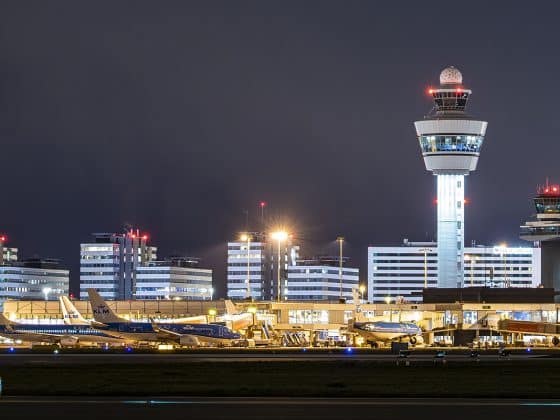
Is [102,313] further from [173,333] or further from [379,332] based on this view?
[379,332]

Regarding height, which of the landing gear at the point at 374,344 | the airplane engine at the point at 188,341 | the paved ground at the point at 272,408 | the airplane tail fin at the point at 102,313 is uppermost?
the airplane tail fin at the point at 102,313

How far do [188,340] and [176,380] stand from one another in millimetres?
85304

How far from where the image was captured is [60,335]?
178625 mm

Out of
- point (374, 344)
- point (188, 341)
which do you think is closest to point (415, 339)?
point (374, 344)

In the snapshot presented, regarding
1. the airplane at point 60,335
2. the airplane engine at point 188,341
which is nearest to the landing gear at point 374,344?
the airplane engine at point 188,341

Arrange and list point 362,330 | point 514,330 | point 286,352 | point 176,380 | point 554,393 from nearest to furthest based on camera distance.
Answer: point 554,393, point 176,380, point 286,352, point 362,330, point 514,330

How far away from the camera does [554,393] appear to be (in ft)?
246

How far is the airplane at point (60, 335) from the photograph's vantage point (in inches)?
6964

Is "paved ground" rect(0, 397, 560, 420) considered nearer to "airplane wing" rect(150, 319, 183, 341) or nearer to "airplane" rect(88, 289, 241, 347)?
"airplane wing" rect(150, 319, 183, 341)

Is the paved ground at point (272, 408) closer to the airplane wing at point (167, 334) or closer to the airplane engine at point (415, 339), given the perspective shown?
the airplane wing at point (167, 334)

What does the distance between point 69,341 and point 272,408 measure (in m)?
116

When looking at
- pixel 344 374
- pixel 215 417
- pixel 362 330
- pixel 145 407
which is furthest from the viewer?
pixel 362 330

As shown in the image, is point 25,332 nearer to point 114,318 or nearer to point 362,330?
point 114,318

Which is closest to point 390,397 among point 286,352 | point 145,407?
point 145,407
